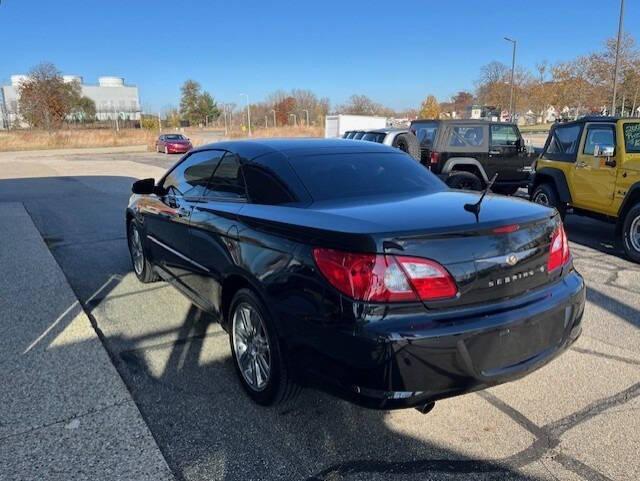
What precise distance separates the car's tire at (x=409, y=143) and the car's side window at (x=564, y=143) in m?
2.59

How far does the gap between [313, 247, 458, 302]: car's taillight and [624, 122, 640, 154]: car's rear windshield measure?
5.84 m

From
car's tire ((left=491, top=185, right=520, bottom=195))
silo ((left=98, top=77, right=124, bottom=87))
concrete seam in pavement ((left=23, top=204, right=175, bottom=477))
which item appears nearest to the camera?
concrete seam in pavement ((left=23, top=204, right=175, bottom=477))

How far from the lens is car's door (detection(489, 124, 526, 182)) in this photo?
11477 mm

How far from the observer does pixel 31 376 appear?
353 cm

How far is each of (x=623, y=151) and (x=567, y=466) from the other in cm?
568

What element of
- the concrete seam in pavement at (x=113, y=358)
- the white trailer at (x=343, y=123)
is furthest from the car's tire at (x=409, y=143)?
the white trailer at (x=343, y=123)

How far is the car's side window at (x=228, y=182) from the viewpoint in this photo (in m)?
3.60

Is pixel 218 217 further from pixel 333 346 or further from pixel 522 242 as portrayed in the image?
pixel 522 242

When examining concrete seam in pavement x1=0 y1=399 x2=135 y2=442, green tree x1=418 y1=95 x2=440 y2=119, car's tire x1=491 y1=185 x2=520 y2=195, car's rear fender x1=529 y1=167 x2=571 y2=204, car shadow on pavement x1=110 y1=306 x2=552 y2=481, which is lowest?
car shadow on pavement x1=110 y1=306 x2=552 y2=481

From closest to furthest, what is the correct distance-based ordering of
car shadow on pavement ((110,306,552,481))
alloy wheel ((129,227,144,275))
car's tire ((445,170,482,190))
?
car shadow on pavement ((110,306,552,481)), alloy wheel ((129,227,144,275)), car's tire ((445,170,482,190))

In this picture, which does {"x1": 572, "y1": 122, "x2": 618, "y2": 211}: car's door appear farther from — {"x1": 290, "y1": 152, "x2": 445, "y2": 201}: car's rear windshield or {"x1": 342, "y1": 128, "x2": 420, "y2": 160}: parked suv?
{"x1": 290, "y1": 152, "x2": 445, "y2": 201}: car's rear windshield

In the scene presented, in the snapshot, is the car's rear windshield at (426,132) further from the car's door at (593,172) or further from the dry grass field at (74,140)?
the dry grass field at (74,140)

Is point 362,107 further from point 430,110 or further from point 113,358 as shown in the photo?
point 113,358

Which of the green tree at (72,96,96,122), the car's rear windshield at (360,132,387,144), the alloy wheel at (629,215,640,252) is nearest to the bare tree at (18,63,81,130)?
the green tree at (72,96,96,122)
